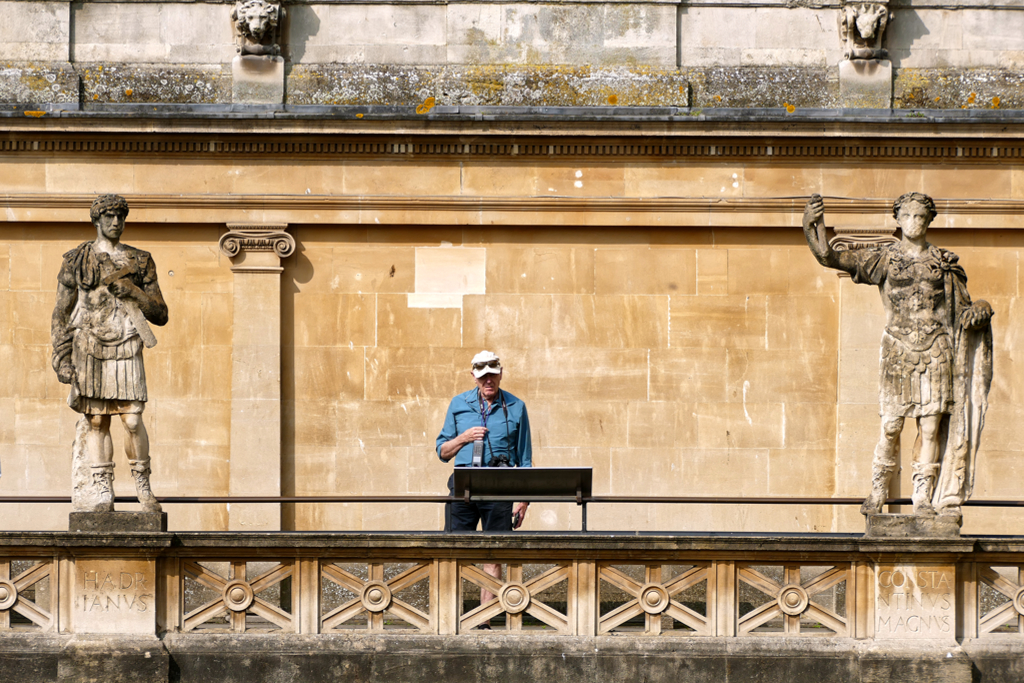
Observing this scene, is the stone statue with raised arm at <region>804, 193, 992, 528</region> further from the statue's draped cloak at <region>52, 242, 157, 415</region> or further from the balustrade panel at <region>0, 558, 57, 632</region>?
the balustrade panel at <region>0, 558, 57, 632</region>

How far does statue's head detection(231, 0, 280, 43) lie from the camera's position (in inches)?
511

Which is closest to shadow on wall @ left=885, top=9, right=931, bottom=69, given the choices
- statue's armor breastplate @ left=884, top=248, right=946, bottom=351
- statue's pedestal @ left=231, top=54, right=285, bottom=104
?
statue's armor breastplate @ left=884, top=248, right=946, bottom=351

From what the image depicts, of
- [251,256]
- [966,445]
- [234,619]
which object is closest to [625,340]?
[251,256]

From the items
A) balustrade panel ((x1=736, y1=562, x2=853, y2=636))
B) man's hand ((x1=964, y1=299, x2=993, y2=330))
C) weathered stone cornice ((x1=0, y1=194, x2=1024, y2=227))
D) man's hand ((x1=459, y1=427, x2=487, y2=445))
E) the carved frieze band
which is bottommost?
balustrade panel ((x1=736, y1=562, x2=853, y2=636))

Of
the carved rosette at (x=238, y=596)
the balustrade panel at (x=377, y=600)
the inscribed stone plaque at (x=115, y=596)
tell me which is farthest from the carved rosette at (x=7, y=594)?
the balustrade panel at (x=377, y=600)

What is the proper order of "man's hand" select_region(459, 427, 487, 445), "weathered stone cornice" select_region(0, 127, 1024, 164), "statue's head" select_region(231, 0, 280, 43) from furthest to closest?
"statue's head" select_region(231, 0, 280, 43) < "weathered stone cornice" select_region(0, 127, 1024, 164) < "man's hand" select_region(459, 427, 487, 445)

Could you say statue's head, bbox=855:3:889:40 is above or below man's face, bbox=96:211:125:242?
above

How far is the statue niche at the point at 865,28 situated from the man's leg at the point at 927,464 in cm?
511

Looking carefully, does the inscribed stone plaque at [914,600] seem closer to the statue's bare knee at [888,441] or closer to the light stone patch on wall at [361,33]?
the statue's bare knee at [888,441]

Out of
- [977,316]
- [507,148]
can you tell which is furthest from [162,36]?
[977,316]

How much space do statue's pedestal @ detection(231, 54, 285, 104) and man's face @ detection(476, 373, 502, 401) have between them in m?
4.37

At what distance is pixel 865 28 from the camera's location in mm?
13000

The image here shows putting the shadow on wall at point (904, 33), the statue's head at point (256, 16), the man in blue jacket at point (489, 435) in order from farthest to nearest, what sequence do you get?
the shadow on wall at point (904, 33) → the statue's head at point (256, 16) → the man in blue jacket at point (489, 435)

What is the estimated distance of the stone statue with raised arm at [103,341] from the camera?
911 centimetres
